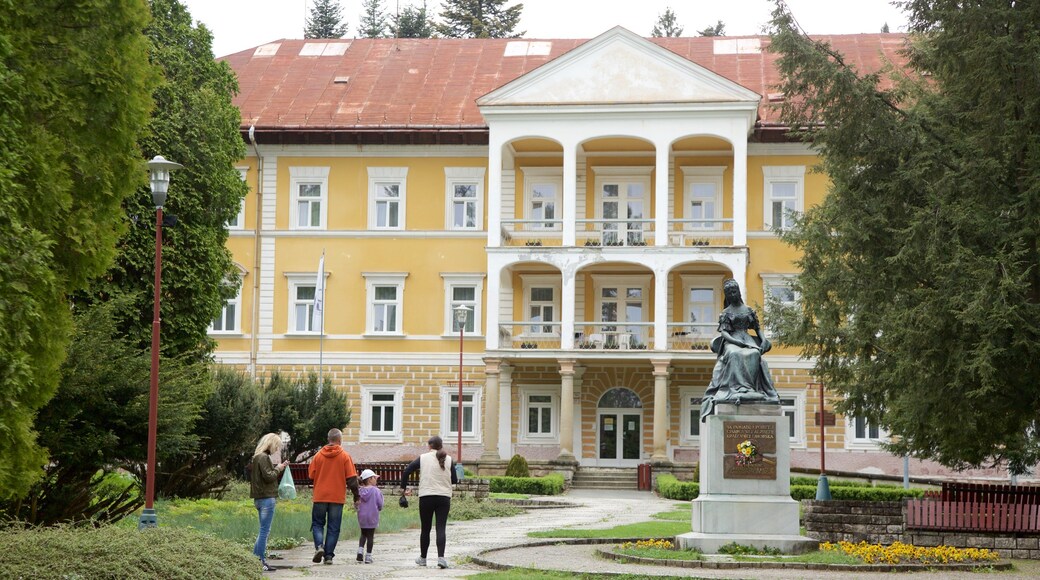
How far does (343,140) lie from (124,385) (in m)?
25.4

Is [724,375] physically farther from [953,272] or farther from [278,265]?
[278,265]

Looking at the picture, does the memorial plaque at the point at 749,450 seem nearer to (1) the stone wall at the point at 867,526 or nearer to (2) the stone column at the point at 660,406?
(1) the stone wall at the point at 867,526

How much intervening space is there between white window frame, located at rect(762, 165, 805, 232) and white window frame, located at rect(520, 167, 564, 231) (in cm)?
635

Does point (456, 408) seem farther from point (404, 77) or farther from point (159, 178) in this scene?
point (159, 178)

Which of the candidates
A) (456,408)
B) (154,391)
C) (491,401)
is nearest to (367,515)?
(154,391)

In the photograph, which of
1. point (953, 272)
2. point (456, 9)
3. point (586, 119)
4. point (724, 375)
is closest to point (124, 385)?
point (724, 375)

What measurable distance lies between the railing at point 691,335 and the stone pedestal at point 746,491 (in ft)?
76.0

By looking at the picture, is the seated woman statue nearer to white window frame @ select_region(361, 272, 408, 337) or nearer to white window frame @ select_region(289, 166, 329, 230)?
white window frame @ select_region(361, 272, 408, 337)

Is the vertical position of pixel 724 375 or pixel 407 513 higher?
pixel 724 375

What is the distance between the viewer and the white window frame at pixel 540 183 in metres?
41.5

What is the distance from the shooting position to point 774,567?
14219 millimetres

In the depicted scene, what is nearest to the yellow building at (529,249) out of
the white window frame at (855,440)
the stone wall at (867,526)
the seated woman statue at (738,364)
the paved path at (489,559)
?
the white window frame at (855,440)

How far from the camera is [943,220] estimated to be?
62.6ft

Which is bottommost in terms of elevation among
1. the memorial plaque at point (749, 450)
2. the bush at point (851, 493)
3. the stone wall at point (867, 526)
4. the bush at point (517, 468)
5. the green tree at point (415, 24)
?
the bush at point (851, 493)
